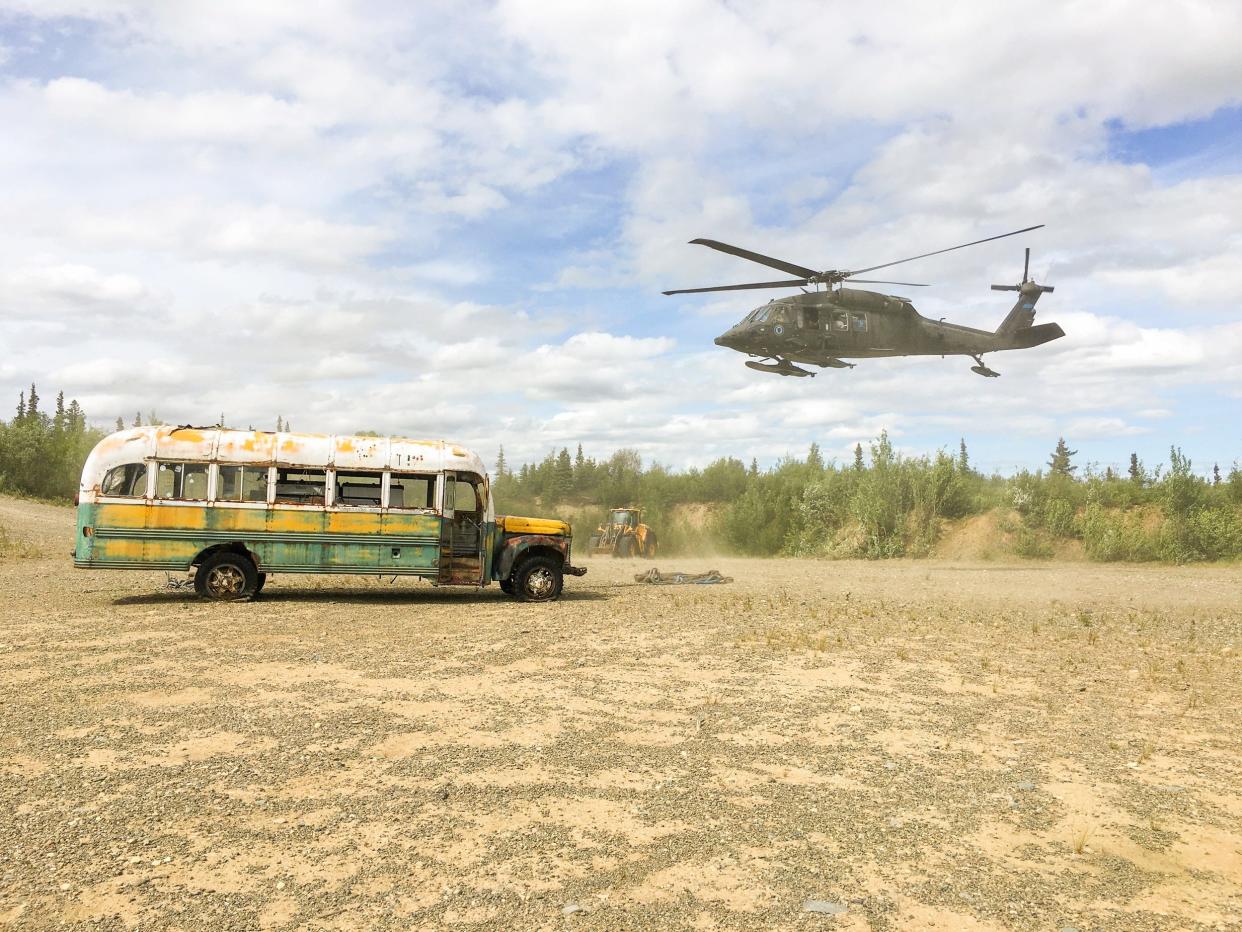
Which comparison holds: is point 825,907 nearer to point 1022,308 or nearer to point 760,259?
point 760,259

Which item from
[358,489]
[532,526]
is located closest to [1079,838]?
[532,526]

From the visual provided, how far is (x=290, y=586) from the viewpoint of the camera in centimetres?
1772

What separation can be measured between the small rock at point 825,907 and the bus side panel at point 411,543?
38.4ft

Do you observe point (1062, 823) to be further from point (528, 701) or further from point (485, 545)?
point (485, 545)

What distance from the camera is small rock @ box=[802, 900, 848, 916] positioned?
172 inches

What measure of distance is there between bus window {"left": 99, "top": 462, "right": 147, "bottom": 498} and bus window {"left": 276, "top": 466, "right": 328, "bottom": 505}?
217 centimetres

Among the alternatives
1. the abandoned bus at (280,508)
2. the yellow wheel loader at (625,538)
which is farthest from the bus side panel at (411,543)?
the yellow wheel loader at (625,538)

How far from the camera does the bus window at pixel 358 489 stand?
49.2ft

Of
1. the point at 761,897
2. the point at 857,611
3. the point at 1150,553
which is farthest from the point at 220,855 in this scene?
the point at 1150,553

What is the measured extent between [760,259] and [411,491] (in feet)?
31.9

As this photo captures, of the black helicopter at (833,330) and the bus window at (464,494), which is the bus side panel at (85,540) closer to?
the bus window at (464,494)

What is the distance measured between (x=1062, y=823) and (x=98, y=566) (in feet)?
47.2

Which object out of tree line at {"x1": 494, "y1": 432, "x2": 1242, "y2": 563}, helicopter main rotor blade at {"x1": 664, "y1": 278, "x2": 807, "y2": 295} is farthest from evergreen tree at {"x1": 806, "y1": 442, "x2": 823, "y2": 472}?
helicopter main rotor blade at {"x1": 664, "y1": 278, "x2": 807, "y2": 295}

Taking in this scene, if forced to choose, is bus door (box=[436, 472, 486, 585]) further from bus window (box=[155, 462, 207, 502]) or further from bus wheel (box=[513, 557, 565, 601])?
bus window (box=[155, 462, 207, 502])
